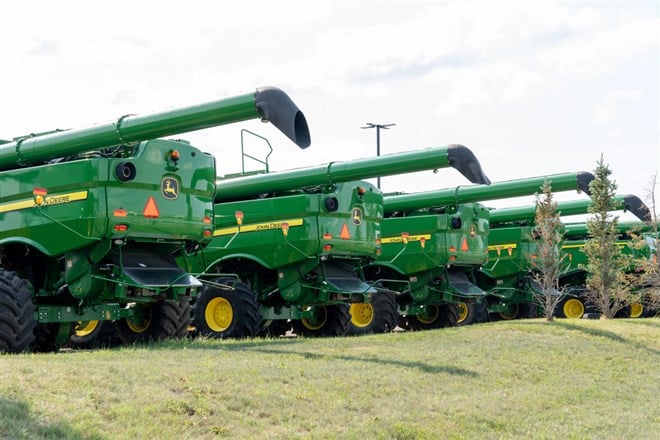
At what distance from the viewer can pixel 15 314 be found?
1329 cm

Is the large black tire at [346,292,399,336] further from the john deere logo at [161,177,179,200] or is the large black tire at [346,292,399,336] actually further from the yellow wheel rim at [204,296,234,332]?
the john deere logo at [161,177,179,200]

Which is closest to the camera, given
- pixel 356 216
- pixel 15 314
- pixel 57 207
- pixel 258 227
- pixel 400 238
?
pixel 15 314

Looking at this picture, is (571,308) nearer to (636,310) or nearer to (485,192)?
(636,310)

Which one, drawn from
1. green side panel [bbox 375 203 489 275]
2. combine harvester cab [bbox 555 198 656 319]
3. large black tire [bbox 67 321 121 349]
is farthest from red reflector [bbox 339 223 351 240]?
combine harvester cab [bbox 555 198 656 319]

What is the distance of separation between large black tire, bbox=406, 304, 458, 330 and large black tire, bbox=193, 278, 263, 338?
25.2ft

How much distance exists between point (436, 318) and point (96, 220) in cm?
1259

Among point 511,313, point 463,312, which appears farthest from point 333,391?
point 511,313

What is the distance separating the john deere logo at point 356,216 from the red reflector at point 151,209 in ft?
19.7

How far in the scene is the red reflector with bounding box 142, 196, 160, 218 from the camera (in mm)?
14484

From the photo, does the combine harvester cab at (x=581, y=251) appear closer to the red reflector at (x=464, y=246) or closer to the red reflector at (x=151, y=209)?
the red reflector at (x=464, y=246)

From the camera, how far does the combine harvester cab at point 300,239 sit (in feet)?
62.3

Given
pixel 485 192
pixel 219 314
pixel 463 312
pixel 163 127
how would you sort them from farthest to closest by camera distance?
pixel 463 312 → pixel 485 192 → pixel 219 314 → pixel 163 127

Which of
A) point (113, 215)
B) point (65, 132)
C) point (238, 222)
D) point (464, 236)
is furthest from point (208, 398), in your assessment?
A: point (464, 236)

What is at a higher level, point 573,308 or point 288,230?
point 288,230
